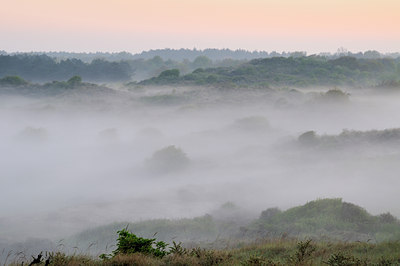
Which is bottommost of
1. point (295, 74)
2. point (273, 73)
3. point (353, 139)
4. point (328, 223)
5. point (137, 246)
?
point (137, 246)

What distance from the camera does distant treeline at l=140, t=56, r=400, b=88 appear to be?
156375mm

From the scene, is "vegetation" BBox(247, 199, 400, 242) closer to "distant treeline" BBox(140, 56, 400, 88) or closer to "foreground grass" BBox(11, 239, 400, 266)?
"foreground grass" BBox(11, 239, 400, 266)

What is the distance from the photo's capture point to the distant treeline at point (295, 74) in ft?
513

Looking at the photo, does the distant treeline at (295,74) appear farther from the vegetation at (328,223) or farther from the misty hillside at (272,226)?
the vegetation at (328,223)

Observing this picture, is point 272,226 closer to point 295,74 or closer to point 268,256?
point 268,256

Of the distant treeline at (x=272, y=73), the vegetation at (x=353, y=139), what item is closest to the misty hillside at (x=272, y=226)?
the vegetation at (x=353, y=139)

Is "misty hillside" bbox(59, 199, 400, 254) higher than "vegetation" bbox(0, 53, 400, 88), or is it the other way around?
"vegetation" bbox(0, 53, 400, 88)

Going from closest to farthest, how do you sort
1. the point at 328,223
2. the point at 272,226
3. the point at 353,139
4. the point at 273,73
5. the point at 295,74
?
the point at 328,223
the point at 272,226
the point at 353,139
the point at 273,73
the point at 295,74

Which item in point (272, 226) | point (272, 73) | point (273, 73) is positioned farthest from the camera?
point (272, 73)

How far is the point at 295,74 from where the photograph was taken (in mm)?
169000

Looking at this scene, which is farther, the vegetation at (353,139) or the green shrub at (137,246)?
the vegetation at (353,139)

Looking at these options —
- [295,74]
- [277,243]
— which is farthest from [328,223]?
[295,74]

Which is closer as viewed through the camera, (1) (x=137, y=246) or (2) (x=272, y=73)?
(1) (x=137, y=246)

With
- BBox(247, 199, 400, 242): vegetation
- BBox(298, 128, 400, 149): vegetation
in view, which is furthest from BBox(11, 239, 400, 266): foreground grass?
BBox(298, 128, 400, 149): vegetation
